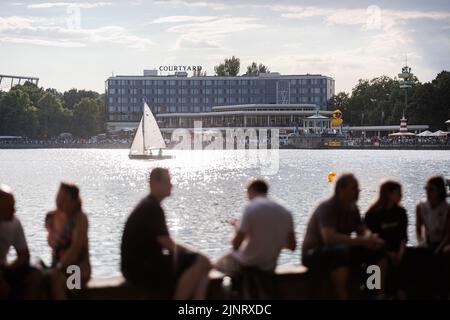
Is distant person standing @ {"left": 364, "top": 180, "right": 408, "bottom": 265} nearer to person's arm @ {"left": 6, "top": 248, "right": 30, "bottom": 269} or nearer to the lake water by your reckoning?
person's arm @ {"left": 6, "top": 248, "right": 30, "bottom": 269}

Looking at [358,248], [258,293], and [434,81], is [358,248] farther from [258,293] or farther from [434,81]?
[434,81]

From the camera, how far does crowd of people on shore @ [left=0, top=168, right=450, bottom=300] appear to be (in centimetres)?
986

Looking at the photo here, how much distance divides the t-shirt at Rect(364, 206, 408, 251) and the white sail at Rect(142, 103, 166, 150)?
9785 cm

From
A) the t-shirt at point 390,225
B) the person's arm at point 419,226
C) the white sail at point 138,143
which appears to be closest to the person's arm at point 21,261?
the t-shirt at point 390,225

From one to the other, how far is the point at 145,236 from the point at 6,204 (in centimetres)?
184

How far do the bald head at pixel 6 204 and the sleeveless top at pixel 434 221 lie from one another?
6047 mm

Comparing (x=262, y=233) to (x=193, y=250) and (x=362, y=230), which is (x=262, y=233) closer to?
(x=193, y=250)

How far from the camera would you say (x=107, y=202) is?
54.7m

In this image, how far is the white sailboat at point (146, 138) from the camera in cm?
11094

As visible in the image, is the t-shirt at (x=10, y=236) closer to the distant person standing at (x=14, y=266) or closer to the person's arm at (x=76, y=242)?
the distant person standing at (x=14, y=266)

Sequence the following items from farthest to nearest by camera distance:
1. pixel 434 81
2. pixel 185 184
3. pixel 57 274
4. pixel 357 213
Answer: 1. pixel 434 81
2. pixel 185 184
3. pixel 357 213
4. pixel 57 274

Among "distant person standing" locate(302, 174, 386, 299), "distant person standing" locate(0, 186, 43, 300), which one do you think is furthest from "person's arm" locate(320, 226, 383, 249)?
"distant person standing" locate(0, 186, 43, 300)
